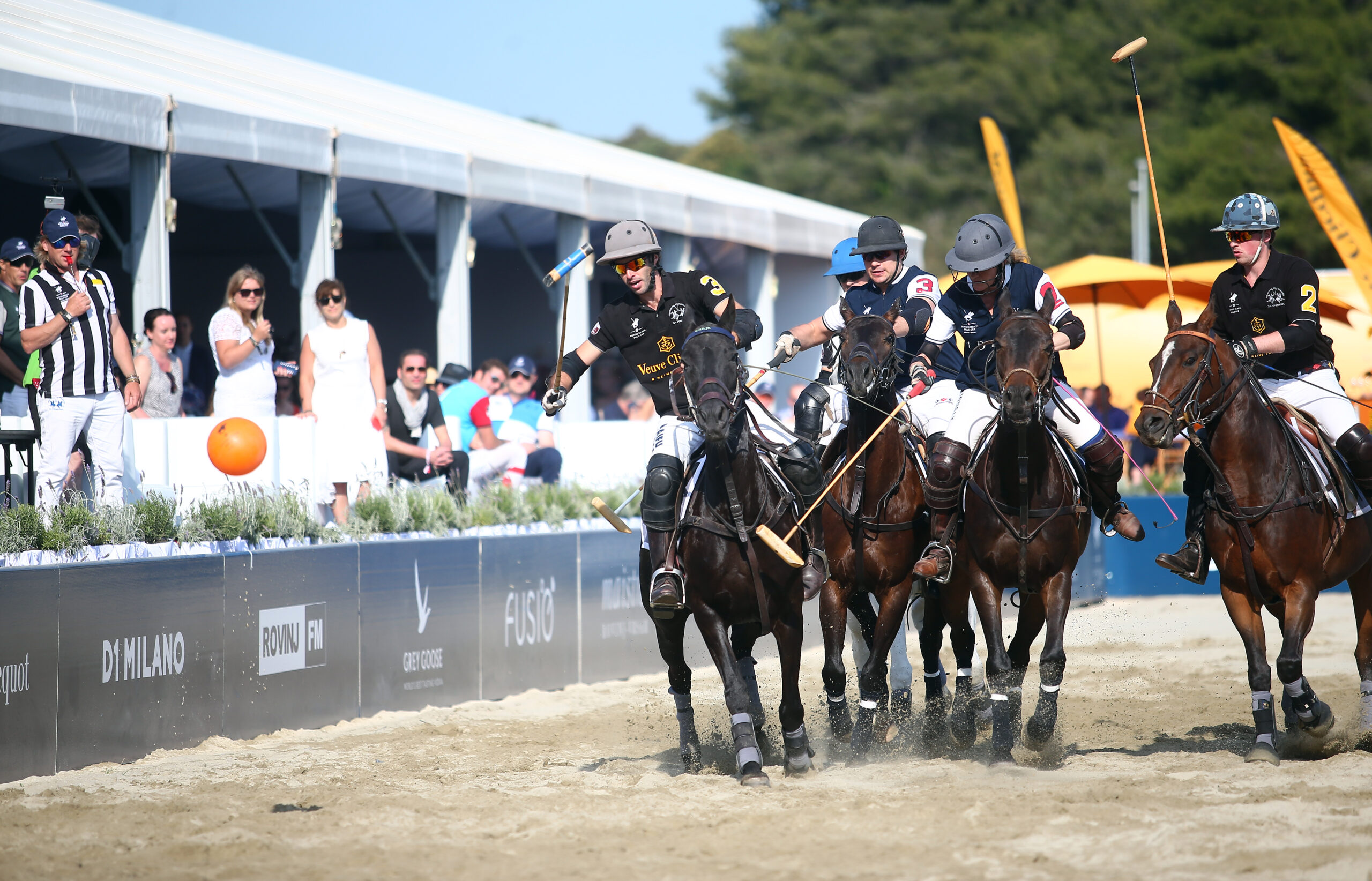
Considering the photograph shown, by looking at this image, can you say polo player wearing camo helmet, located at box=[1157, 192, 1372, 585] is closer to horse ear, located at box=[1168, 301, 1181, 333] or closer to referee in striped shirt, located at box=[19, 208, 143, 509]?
horse ear, located at box=[1168, 301, 1181, 333]

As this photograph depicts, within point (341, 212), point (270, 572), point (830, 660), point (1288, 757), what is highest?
point (341, 212)

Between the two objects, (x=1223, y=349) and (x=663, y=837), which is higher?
(x=1223, y=349)

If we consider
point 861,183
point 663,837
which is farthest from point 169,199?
point 861,183

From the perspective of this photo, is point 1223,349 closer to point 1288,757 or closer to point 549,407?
point 1288,757

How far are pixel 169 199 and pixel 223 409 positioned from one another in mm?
2227

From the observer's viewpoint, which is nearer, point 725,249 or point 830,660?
point 830,660

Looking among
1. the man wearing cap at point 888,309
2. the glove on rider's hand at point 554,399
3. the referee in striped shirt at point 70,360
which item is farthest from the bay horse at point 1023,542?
the referee in striped shirt at point 70,360

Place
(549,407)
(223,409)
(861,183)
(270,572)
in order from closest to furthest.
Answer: (549,407), (270,572), (223,409), (861,183)

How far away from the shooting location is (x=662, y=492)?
6938 mm

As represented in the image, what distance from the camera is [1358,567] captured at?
768cm

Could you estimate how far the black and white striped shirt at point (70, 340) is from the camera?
834cm

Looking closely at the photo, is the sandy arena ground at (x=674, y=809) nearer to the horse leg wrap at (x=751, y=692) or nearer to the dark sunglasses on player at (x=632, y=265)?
the horse leg wrap at (x=751, y=692)

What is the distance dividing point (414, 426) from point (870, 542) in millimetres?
4922

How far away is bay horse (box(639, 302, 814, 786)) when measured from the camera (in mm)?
6918
